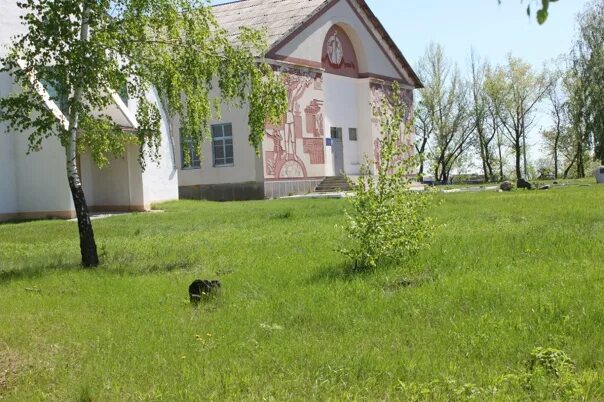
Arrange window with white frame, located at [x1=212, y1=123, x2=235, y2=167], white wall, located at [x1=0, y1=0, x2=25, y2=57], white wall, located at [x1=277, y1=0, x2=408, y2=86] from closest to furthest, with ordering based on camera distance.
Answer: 1. white wall, located at [x1=0, y1=0, x2=25, y2=57]
2. window with white frame, located at [x1=212, y1=123, x2=235, y2=167]
3. white wall, located at [x1=277, y1=0, x2=408, y2=86]

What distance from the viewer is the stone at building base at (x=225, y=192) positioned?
32.4m

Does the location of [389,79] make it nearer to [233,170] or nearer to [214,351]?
[233,170]

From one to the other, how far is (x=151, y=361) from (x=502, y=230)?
7.79m

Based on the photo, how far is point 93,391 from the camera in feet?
17.5

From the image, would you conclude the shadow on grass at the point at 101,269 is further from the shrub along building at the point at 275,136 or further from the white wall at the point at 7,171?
the white wall at the point at 7,171

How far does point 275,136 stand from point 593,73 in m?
27.7

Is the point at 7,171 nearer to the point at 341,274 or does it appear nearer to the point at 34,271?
the point at 34,271

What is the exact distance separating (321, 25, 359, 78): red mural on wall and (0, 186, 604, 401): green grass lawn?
26.1m

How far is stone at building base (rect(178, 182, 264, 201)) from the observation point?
106ft

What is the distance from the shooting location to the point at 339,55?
37.9 meters

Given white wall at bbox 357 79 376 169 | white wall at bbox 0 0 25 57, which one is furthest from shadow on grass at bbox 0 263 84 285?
white wall at bbox 357 79 376 169

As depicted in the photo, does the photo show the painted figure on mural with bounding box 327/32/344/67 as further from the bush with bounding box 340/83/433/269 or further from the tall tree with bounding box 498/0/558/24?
the tall tree with bounding box 498/0/558/24

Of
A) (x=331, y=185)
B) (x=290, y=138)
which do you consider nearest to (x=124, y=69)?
(x=290, y=138)

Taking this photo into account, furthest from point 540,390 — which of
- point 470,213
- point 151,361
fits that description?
point 470,213
